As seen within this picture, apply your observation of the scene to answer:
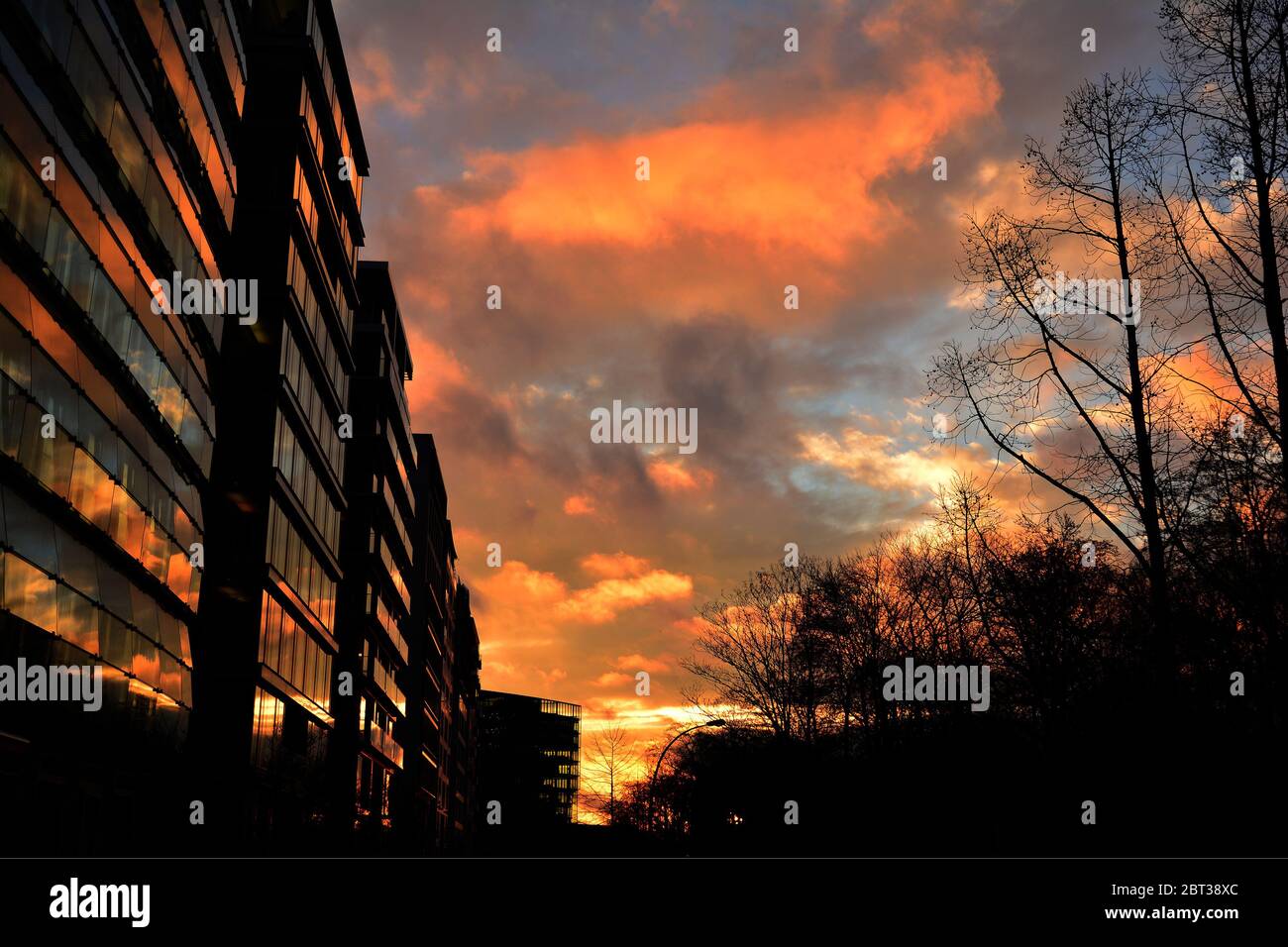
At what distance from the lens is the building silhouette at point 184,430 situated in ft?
72.5

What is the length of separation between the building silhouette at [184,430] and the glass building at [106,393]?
8cm

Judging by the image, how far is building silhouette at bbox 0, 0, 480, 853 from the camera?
72.5ft

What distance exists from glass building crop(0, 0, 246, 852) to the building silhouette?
3.2 inches

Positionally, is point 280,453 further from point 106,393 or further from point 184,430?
point 106,393

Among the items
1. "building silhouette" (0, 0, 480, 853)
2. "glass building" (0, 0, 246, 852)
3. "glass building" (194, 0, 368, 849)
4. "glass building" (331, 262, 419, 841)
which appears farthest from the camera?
"glass building" (331, 262, 419, 841)

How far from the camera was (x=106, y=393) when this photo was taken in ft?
85.9

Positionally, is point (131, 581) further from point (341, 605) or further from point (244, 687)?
point (341, 605)

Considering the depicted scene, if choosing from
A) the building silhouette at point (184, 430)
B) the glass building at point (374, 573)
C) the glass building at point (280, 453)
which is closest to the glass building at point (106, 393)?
the building silhouette at point (184, 430)

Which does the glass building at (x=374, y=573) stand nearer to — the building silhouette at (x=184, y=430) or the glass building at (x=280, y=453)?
the building silhouette at (x=184, y=430)

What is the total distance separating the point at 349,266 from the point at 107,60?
86.0ft

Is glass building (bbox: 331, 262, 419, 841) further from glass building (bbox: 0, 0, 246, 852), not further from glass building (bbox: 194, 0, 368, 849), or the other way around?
glass building (bbox: 0, 0, 246, 852)

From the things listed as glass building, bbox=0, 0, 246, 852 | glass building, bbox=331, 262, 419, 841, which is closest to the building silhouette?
glass building, bbox=0, 0, 246, 852

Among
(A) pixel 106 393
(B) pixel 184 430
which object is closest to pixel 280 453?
(B) pixel 184 430
